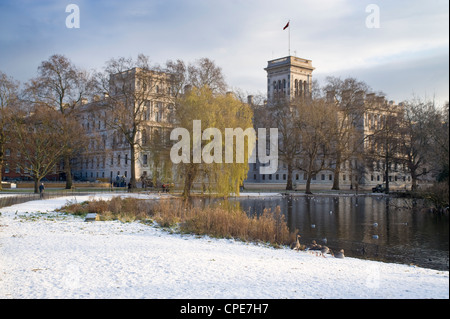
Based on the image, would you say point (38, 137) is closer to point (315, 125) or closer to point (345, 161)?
point (315, 125)

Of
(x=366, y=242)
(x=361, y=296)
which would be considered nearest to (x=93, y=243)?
(x=361, y=296)

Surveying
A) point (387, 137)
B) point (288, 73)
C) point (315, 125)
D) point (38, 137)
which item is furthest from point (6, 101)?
point (288, 73)

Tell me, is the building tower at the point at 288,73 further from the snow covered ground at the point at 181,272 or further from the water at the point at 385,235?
the snow covered ground at the point at 181,272

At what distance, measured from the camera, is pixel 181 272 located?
358 inches

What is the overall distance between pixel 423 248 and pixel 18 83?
3945 centimetres

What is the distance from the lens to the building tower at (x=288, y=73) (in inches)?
3538

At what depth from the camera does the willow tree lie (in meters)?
30.3

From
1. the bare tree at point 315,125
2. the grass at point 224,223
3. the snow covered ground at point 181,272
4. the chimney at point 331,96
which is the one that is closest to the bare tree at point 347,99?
the chimney at point 331,96

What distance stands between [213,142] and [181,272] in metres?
21.5

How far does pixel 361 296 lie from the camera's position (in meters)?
7.32

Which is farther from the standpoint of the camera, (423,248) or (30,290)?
(423,248)

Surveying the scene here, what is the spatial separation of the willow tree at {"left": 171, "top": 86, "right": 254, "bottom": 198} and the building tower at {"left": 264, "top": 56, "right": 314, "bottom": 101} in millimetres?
58748
